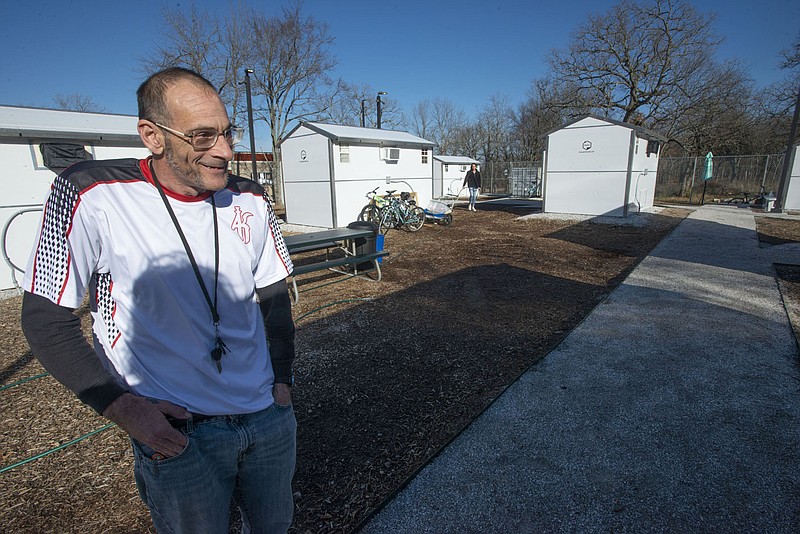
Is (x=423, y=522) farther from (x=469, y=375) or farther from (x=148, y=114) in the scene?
(x=148, y=114)

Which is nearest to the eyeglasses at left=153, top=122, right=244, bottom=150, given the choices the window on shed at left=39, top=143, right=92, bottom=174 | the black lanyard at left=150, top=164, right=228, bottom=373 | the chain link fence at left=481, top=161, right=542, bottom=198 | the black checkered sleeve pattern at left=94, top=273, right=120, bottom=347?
the black lanyard at left=150, top=164, right=228, bottom=373

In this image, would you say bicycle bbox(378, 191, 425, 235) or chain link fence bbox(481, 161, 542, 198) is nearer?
bicycle bbox(378, 191, 425, 235)

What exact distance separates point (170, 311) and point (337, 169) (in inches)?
451

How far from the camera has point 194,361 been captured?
1128 millimetres

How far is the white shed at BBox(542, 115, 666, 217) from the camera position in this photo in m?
13.4

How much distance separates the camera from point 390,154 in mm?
13492

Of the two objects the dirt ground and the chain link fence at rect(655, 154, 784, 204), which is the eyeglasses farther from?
the chain link fence at rect(655, 154, 784, 204)

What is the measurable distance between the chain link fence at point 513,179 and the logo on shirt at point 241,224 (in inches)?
1015

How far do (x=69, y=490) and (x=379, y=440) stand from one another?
1725mm

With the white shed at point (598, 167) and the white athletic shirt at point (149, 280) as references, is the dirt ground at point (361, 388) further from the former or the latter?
the white shed at point (598, 167)

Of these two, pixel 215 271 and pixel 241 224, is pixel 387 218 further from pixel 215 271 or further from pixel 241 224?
pixel 215 271

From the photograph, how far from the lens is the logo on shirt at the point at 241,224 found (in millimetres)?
1259

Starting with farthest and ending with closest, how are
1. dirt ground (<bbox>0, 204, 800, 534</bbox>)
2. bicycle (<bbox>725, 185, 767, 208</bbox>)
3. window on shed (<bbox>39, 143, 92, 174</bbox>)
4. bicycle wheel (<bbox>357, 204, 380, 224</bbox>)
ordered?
bicycle (<bbox>725, 185, 767, 208</bbox>)
bicycle wheel (<bbox>357, 204, 380, 224</bbox>)
window on shed (<bbox>39, 143, 92, 174</bbox>)
dirt ground (<bbox>0, 204, 800, 534</bbox>)

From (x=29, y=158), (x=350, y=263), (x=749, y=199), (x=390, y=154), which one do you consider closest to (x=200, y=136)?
(x=350, y=263)
